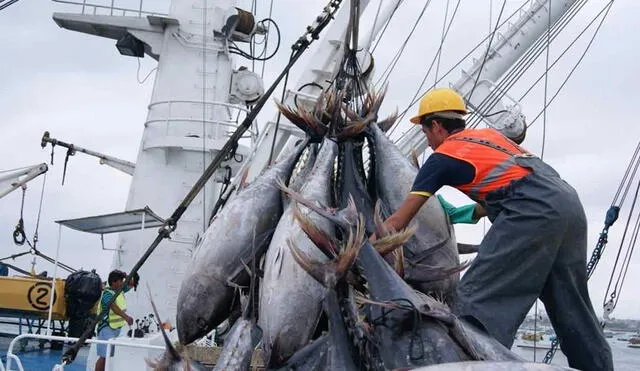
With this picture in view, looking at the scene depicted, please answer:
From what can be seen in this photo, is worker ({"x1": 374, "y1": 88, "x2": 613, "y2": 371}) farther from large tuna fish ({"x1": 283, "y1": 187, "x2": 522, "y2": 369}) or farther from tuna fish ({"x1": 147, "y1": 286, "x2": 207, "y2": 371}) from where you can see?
tuna fish ({"x1": 147, "y1": 286, "x2": 207, "y2": 371})

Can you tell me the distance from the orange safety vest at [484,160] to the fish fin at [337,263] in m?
0.70

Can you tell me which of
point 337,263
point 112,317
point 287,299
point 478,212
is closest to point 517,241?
point 478,212

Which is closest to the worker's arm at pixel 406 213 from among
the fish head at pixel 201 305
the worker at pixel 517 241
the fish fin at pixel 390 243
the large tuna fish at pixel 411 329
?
the worker at pixel 517 241

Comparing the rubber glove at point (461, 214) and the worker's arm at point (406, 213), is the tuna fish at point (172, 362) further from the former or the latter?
the rubber glove at point (461, 214)

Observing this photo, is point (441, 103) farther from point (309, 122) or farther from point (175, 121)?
point (175, 121)

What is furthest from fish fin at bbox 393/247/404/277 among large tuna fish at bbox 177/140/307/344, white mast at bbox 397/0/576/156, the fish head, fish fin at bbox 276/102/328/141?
white mast at bbox 397/0/576/156

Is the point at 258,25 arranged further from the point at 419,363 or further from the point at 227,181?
the point at 419,363

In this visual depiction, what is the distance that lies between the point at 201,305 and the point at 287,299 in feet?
2.30

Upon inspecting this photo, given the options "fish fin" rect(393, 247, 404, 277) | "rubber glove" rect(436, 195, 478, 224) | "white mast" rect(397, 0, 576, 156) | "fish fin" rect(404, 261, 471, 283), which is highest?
"white mast" rect(397, 0, 576, 156)

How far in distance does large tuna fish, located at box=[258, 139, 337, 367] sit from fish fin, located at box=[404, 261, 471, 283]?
1.31ft

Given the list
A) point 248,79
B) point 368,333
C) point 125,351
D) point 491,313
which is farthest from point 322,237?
point 248,79

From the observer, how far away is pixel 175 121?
463 inches

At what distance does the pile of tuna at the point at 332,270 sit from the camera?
2.78m

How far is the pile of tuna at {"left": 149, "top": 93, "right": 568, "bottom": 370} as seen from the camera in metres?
2.78
